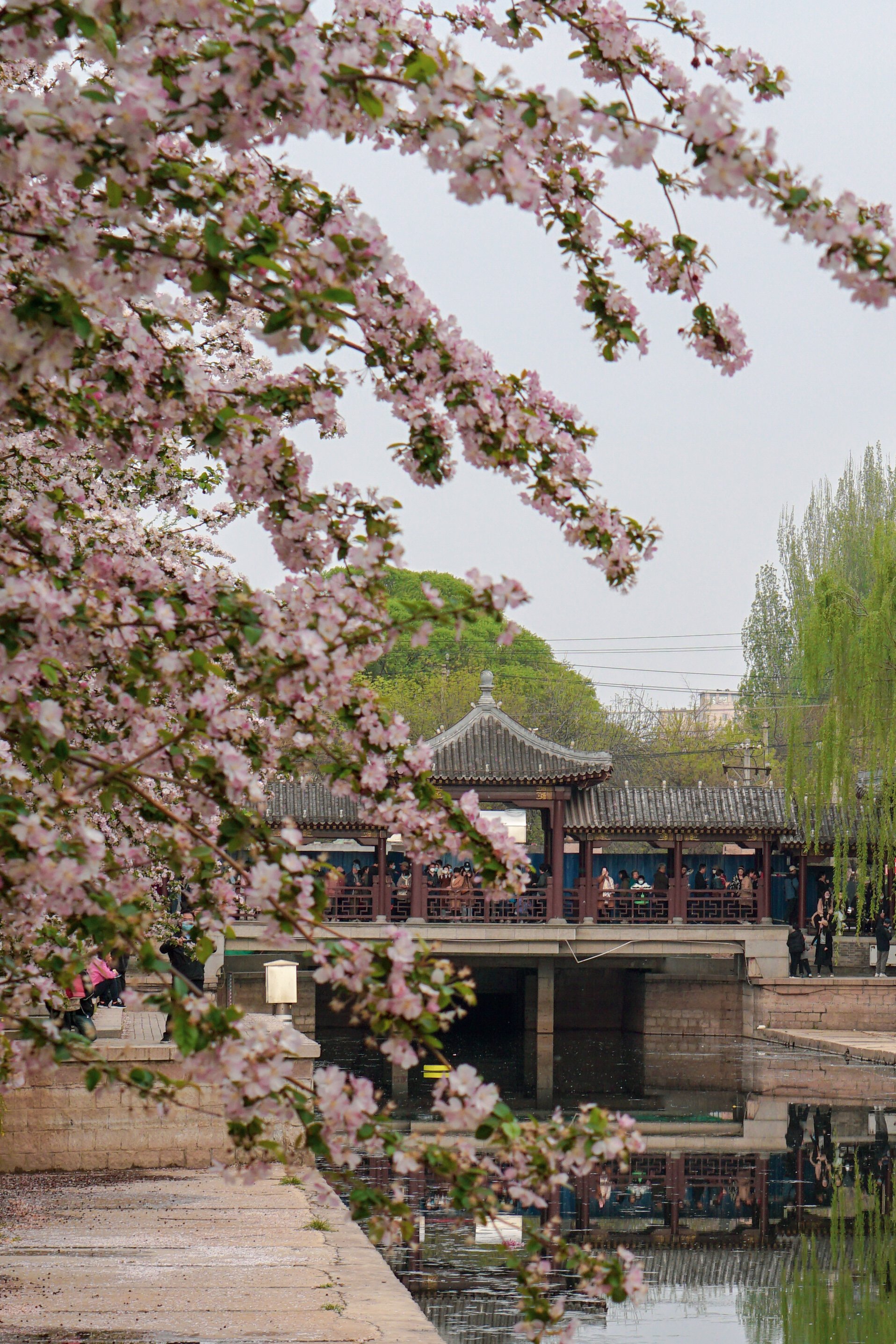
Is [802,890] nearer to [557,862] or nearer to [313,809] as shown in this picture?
[557,862]

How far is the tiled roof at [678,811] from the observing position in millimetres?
30547

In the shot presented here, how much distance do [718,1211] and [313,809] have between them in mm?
16786

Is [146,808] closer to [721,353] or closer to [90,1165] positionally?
[721,353]

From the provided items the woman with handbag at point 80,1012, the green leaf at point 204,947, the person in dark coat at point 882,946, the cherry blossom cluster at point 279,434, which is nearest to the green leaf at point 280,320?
the cherry blossom cluster at point 279,434

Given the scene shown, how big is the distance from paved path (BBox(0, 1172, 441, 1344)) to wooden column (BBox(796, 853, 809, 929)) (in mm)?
21946

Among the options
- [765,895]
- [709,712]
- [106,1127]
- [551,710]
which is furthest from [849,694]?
[709,712]

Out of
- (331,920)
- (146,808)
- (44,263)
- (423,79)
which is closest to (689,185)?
(423,79)

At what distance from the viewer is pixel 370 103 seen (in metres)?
3.05

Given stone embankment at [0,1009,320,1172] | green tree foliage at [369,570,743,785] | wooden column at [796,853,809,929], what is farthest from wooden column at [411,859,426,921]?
stone embankment at [0,1009,320,1172]

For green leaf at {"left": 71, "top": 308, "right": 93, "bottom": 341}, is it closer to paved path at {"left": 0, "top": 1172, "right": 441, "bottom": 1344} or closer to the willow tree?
paved path at {"left": 0, "top": 1172, "right": 441, "bottom": 1344}

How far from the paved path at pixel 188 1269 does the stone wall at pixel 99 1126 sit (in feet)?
1.07

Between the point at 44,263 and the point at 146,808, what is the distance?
1.38m

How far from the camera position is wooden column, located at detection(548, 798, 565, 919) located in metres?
29.4

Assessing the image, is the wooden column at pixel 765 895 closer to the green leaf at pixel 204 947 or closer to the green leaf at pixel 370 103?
the green leaf at pixel 204 947
